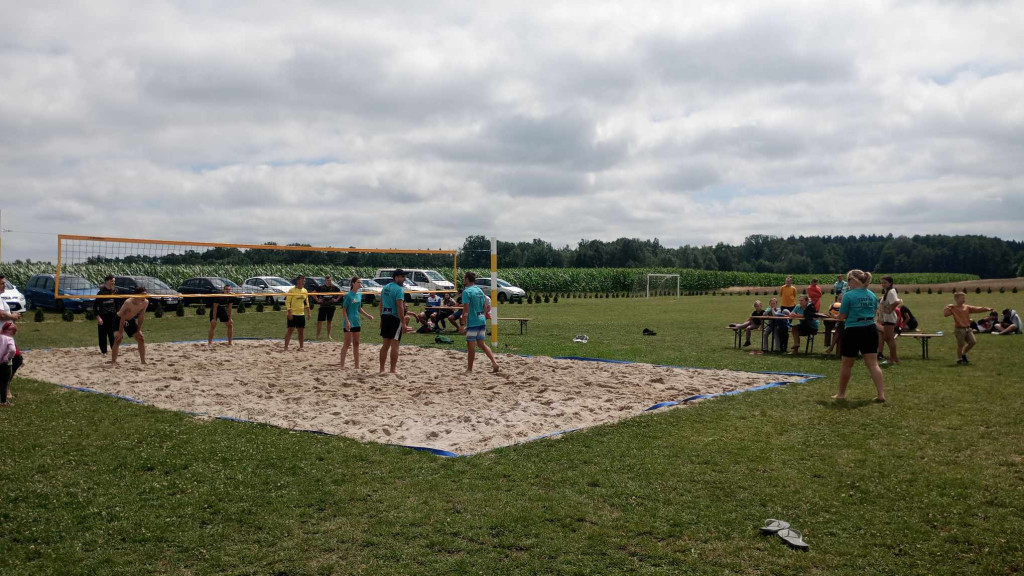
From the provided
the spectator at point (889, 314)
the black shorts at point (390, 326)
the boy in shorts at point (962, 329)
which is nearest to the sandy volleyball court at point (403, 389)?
the black shorts at point (390, 326)

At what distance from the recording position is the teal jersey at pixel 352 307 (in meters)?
11.7

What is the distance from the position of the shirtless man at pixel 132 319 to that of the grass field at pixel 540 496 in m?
3.67

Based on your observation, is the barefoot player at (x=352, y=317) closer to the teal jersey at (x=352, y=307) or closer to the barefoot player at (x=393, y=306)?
the teal jersey at (x=352, y=307)

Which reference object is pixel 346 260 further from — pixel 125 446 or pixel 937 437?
pixel 937 437

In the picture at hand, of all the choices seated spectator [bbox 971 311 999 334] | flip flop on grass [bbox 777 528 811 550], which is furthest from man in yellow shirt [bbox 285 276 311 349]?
seated spectator [bbox 971 311 999 334]

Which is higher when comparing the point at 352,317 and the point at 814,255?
the point at 814,255

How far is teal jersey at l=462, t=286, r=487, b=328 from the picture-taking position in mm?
10172

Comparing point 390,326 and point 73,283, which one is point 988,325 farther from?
point 73,283

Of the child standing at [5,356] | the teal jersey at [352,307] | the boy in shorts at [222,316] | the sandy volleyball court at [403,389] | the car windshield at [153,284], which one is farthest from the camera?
the car windshield at [153,284]

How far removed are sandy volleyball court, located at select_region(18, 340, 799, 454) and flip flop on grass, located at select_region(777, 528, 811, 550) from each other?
278 cm

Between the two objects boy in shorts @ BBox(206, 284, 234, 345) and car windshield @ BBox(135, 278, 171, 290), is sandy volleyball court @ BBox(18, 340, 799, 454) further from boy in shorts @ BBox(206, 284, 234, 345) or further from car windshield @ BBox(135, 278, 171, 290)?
car windshield @ BBox(135, 278, 171, 290)

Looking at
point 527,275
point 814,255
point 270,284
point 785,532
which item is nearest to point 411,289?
point 785,532

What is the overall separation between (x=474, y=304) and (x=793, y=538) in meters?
6.67

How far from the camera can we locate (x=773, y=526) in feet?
13.8
